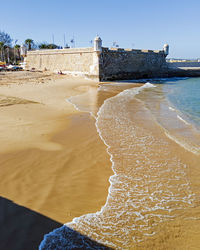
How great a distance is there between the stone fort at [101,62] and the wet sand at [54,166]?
19.5 meters

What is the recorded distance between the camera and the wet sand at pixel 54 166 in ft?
11.2

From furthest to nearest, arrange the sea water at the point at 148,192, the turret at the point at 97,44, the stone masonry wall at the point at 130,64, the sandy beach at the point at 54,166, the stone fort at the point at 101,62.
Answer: the stone masonry wall at the point at 130,64 → the stone fort at the point at 101,62 → the turret at the point at 97,44 → the sandy beach at the point at 54,166 → the sea water at the point at 148,192

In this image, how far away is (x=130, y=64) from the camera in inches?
1206

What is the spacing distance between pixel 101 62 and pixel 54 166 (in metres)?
22.9

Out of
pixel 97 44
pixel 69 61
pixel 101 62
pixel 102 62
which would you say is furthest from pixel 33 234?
pixel 69 61

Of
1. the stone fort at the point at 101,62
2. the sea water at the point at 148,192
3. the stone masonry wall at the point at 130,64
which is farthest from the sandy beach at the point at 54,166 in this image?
the stone masonry wall at the point at 130,64

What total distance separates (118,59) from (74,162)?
25710 millimetres

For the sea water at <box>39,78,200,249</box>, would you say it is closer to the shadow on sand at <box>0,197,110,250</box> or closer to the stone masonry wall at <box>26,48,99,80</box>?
the shadow on sand at <box>0,197,110,250</box>

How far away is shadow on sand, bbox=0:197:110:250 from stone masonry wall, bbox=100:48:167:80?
24404 millimetres

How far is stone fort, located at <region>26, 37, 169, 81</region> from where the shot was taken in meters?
26.2

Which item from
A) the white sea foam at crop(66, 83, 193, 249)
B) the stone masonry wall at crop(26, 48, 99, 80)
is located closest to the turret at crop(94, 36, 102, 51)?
the stone masonry wall at crop(26, 48, 99, 80)

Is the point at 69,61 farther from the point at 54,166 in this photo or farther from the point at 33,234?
the point at 33,234

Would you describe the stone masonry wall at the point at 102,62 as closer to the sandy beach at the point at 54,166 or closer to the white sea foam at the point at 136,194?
the sandy beach at the point at 54,166

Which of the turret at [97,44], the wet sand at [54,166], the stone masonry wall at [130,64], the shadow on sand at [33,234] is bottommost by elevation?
the shadow on sand at [33,234]
